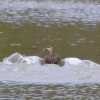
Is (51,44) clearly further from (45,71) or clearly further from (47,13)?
(47,13)

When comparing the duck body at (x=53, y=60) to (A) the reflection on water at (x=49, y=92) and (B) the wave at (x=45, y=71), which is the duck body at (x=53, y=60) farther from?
(A) the reflection on water at (x=49, y=92)

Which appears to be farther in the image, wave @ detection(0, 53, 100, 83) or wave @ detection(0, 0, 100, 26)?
wave @ detection(0, 0, 100, 26)

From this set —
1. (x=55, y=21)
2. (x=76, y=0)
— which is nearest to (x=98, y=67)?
(x=55, y=21)

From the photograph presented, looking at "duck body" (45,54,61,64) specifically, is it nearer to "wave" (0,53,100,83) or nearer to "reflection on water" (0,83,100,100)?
"wave" (0,53,100,83)

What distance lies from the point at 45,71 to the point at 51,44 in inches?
295

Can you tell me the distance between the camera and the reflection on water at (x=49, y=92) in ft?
41.7

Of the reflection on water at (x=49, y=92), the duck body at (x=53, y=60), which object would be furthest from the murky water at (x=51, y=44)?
the duck body at (x=53, y=60)

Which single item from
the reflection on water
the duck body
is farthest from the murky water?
the duck body

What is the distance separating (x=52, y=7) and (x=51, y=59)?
2703 cm

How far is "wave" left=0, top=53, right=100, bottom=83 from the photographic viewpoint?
1480cm

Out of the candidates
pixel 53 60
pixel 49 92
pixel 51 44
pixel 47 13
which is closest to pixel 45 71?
pixel 53 60

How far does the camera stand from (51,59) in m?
17.2

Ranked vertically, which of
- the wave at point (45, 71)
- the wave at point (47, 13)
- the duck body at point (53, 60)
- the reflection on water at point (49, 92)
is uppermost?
the wave at point (47, 13)

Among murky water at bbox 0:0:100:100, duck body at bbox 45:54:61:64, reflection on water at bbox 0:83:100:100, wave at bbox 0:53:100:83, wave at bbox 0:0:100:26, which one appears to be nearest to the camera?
reflection on water at bbox 0:83:100:100
